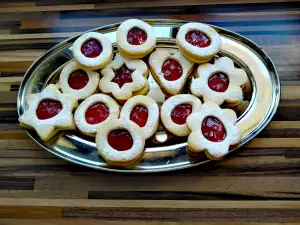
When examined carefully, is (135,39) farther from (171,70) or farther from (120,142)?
(120,142)

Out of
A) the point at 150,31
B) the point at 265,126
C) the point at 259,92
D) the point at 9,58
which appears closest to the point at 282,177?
the point at 265,126

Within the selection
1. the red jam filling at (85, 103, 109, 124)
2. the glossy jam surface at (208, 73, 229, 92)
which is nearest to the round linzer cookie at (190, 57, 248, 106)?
the glossy jam surface at (208, 73, 229, 92)

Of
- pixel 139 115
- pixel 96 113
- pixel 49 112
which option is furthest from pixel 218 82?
pixel 49 112

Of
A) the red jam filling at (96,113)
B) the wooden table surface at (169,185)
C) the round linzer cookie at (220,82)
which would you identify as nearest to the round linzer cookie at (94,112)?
the red jam filling at (96,113)

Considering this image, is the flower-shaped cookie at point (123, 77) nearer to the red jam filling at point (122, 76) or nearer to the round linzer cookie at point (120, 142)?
the red jam filling at point (122, 76)

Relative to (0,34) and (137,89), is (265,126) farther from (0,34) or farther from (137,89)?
(0,34)

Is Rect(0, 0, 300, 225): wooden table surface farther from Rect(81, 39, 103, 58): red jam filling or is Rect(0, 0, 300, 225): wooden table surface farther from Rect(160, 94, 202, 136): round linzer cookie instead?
Rect(81, 39, 103, 58): red jam filling
